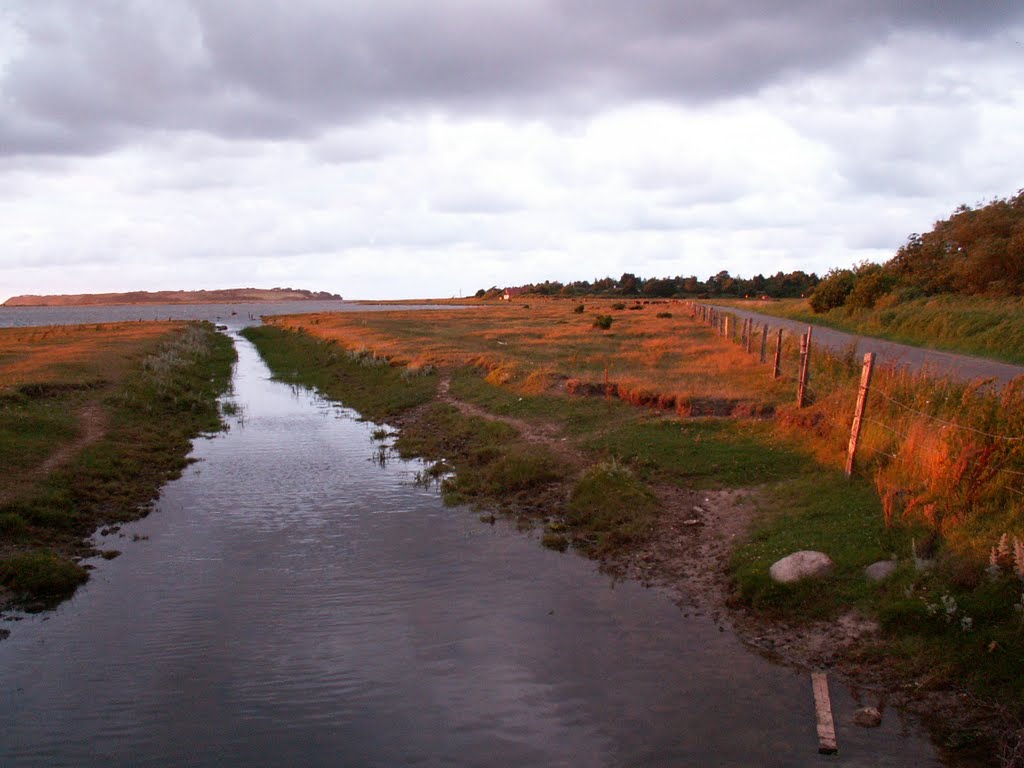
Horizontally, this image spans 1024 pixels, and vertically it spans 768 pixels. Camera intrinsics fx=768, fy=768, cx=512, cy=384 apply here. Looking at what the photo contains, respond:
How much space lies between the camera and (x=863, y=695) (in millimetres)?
8047

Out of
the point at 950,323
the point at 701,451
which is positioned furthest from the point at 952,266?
the point at 701,451

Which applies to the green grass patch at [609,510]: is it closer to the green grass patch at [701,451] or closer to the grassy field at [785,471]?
the grassy field at [785,471]

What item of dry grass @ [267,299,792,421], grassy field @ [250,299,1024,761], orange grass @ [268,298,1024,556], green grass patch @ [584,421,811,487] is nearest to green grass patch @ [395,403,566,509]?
grassy field @ [250,299,1024,761]

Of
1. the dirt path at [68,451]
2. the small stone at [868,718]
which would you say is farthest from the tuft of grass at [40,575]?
the small stone at [868,718]

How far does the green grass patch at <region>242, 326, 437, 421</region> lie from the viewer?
28.0 metres

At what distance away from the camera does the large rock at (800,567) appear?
1017 centimetres

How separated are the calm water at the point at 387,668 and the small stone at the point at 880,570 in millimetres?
1961

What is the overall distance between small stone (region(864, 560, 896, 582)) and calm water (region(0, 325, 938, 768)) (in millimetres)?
1961

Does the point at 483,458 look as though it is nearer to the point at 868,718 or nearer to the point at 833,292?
the point at 868,718

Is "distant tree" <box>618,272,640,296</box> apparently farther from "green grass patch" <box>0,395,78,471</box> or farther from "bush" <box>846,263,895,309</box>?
"green grass patch" <box>0,395,78,471</box>

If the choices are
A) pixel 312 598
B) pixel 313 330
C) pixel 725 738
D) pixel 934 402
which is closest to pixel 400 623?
pixel 312 598

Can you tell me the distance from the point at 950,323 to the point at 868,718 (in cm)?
2881

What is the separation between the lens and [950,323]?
3170 centimetres

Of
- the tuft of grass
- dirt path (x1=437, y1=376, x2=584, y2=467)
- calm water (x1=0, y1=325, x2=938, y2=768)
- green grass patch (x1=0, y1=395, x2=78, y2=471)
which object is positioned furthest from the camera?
dirt path (x1=437, y1=376, x2=584, y2=467)
